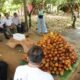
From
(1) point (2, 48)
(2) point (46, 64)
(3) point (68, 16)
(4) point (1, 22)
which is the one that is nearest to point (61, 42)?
(2) point (46, 64)

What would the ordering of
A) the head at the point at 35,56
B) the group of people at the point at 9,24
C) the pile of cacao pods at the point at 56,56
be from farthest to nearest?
1. the group of people at the point at 9,24
2. the pile of cacao pods at the point at 56,56
3. the head at the point at 35,56

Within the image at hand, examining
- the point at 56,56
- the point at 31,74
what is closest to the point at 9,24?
the point at 56,56

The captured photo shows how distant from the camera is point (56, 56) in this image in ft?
14.9

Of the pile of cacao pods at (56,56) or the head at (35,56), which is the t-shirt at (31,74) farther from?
the pile of cacao pods at (56,56)

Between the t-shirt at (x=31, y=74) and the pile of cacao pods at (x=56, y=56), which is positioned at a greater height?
the t-shirt at (x=31, y=74)

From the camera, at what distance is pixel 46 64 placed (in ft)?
14.4

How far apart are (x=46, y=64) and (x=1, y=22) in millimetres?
7335

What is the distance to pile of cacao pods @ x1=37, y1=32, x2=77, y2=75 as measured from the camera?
4484 millimetres

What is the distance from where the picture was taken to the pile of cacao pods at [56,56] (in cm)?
448

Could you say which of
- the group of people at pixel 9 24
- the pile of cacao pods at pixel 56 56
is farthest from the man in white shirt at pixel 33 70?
the group of people at pixel 9 24

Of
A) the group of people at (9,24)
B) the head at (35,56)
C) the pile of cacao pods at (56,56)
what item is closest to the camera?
the head at (35,56)

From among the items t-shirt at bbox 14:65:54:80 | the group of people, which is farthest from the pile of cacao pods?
the group of people

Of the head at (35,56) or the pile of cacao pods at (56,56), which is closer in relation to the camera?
the head at (35,56)

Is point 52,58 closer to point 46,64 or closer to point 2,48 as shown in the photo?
point 46,64
